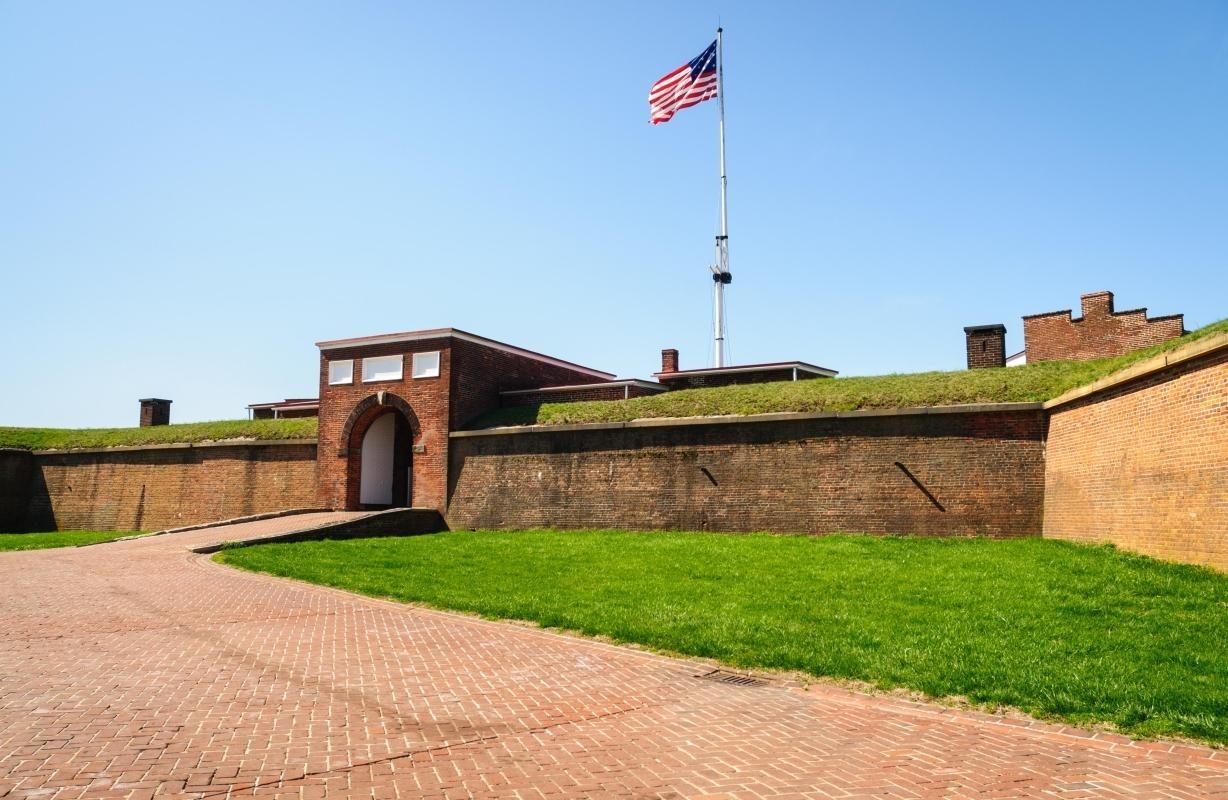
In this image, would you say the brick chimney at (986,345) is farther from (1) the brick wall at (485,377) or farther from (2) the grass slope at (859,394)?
(1) the brick wall at (485,377)

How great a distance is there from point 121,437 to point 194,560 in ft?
59.7

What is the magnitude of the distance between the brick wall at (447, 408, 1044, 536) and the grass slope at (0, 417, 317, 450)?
726cm

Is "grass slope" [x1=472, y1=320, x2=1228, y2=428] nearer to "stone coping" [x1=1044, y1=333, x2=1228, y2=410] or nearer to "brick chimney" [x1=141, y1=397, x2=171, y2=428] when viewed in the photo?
"stone coping" [x1=1044, y1=333, x2=1228, y2=410]

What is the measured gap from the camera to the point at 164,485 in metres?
28.6

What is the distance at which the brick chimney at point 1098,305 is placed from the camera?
22516 mm

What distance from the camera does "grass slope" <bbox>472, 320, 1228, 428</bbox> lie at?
52.8ft

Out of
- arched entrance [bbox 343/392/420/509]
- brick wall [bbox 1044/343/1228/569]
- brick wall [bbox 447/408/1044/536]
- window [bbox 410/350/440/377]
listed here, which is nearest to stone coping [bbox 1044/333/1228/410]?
brick wall [bbox 1044/343/1228/569]

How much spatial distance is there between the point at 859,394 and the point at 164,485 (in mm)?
A: 23816

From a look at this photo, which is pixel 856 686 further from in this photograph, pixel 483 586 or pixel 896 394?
pixel 896 394

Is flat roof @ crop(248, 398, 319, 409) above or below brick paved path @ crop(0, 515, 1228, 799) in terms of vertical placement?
above

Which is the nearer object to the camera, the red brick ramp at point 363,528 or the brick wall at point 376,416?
the red brick ramp at point 363,528

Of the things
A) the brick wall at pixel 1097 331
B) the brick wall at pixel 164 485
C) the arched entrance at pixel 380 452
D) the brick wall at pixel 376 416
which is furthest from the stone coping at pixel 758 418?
the brick wall at pixel 1097 331

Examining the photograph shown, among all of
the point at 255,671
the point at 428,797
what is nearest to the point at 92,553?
the point at 255,671

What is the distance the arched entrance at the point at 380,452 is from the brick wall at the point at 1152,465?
17.0 m
